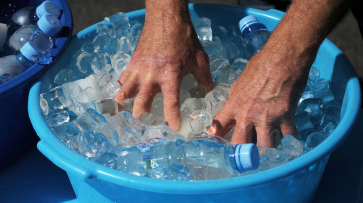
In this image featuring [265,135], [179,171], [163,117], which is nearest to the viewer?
[179,171]

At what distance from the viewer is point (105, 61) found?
1.28 m

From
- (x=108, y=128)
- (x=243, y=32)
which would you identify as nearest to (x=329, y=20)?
(x=243, y=32)

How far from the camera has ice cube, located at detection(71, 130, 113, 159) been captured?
0.83m

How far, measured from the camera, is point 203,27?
1.34m

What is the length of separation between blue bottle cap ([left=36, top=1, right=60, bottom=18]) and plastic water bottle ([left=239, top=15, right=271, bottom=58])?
0.68 meters

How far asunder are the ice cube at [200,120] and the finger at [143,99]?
0.53ft

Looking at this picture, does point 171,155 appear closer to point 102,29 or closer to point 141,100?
point 141,100

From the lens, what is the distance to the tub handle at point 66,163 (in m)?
0.71

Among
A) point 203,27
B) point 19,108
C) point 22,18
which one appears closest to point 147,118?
point 19,108

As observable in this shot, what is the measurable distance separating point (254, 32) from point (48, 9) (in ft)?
2.42

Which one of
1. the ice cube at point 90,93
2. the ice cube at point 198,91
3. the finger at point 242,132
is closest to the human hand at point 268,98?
the finger at point 242,132

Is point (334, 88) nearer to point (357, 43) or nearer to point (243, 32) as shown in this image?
point (243, 32)

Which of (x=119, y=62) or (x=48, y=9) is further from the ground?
(x=48, y=9)

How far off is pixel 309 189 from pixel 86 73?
87 cm
